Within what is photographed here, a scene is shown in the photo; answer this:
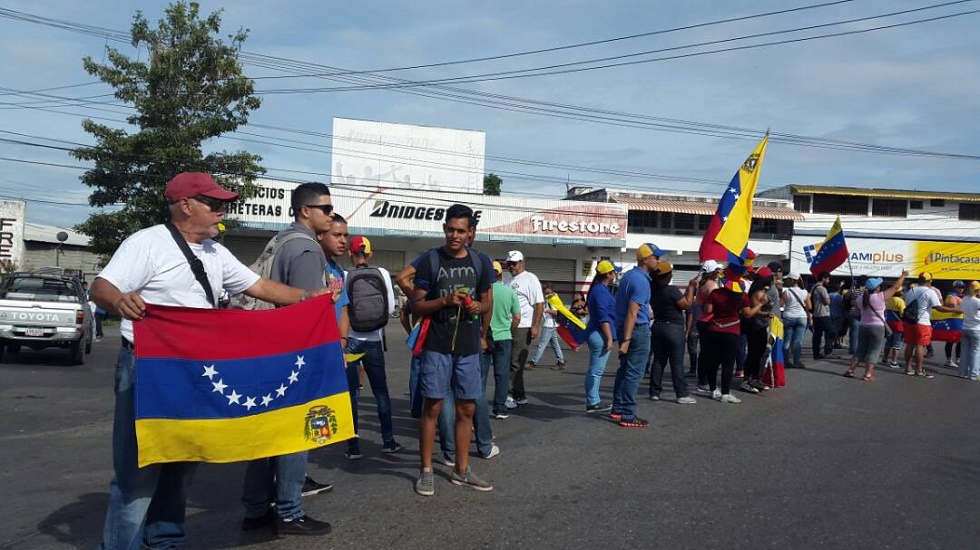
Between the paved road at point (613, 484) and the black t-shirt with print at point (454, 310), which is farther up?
the black t-shirt with print at point (454, 310)

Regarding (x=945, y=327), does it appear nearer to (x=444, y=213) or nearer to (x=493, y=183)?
(x=444, y=213)

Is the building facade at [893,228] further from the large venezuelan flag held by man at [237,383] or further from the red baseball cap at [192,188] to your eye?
the red baseball cap at [192,188]

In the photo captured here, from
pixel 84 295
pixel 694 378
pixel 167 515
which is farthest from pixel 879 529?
pixel 84 295

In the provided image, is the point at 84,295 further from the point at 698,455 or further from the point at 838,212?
the point at 838,212

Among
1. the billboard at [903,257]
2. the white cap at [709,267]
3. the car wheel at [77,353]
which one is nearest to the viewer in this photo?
the white cap at [709,267]

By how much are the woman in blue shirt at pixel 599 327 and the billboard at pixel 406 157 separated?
97.0ft

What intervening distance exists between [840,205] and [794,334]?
37.4 meters

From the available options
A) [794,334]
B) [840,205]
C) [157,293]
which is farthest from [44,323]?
[840,205]

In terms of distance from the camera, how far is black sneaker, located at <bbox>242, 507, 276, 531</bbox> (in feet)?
15.8

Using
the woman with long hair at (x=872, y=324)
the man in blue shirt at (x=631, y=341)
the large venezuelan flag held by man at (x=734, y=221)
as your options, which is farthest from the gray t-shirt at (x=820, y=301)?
the man in blue shirt at (x=631, y=341)

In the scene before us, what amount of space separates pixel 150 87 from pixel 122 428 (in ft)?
83.2

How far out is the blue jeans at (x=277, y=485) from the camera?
15.2 feet

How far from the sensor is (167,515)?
3.98 m

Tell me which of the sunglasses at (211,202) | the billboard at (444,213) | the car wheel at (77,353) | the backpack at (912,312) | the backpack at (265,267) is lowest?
the car wheel at (77,353)
